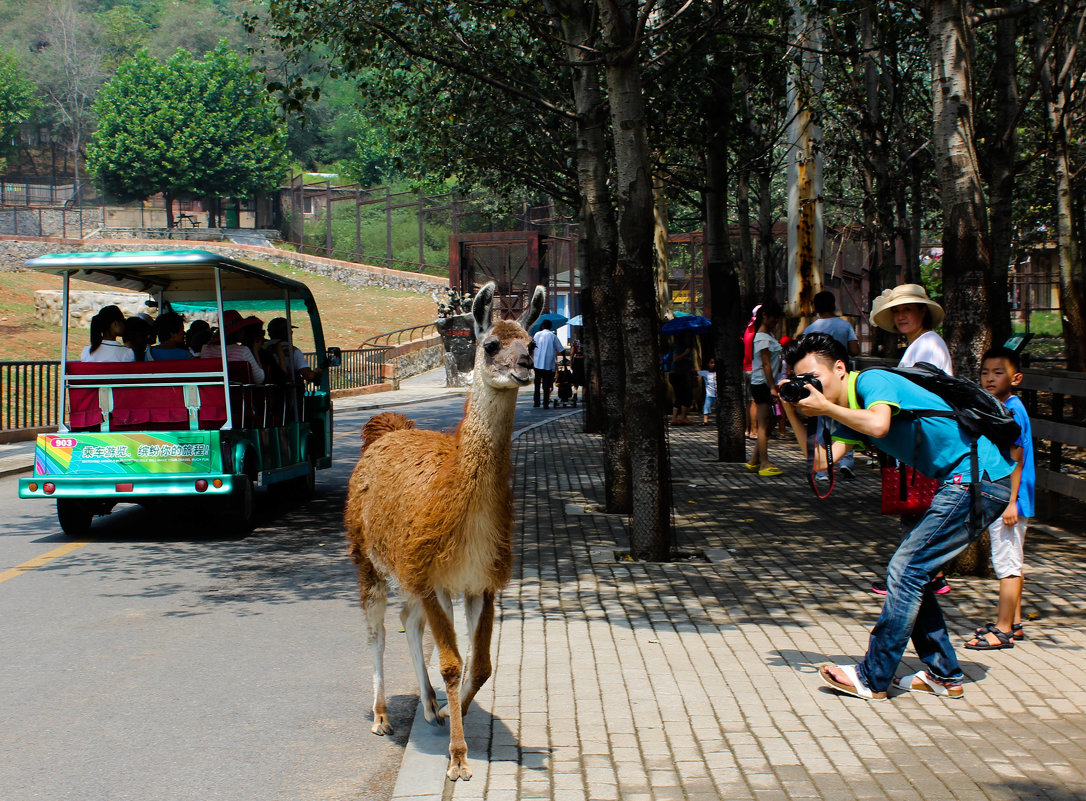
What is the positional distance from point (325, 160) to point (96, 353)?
108m

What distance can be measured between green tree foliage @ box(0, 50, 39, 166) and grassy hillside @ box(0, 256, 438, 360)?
3976 cm

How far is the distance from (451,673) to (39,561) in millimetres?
6263

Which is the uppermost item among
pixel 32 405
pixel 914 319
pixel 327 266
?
pixel 327 266

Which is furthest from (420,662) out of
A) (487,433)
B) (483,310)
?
(483,310)

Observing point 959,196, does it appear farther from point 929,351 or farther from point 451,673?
point 451,673

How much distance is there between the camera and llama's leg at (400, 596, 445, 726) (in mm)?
5328

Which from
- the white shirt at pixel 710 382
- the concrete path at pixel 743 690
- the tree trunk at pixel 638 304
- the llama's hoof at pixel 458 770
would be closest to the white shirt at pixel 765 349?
the concrete path at pixel 743 690

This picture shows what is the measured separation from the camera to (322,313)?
5284 cm

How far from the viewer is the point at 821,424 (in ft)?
19.6

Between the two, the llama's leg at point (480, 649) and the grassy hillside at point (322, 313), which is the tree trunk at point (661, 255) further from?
the llama's leg at point (480, 649)

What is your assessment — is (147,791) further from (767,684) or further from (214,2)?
(214,2)

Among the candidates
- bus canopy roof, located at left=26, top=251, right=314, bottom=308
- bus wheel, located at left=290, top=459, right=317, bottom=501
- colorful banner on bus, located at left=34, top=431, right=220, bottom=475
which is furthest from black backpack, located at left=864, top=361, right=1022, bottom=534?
bus wheel, located at left=290, top=459, right=317, bottom=501

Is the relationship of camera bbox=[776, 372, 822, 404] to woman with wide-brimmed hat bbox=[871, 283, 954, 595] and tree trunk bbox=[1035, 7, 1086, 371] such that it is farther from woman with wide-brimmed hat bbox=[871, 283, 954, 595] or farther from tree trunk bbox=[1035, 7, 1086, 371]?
tree trunk bbox=[1035, 7, 1086, 371]

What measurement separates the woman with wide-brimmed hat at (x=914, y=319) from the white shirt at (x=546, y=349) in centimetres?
1924
